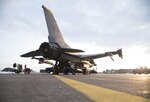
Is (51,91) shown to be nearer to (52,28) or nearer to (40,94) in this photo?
(40,94)

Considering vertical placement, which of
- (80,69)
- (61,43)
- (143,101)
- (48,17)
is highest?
A: (48,17)

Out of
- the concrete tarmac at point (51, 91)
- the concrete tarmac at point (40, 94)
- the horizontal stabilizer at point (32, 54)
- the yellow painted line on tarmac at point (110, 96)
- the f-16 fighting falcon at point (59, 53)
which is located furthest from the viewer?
the horizontal stabilizer at point (32, 54)

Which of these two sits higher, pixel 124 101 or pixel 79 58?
pixel 79 58

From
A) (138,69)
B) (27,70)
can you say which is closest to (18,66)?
(27,70)

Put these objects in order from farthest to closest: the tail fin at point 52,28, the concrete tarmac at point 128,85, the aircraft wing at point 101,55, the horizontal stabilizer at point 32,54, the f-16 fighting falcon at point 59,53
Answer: the aircraft wing at point 101,55 < the horizontal stabilizer at point 32,54 < the tail fin at point 52,28 < the f-16 fighting falcon at point 59,53 < the concrete tarmac at point 128,85

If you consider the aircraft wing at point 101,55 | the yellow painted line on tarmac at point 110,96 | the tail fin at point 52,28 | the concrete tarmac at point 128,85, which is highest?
the tail fin at point 52,28

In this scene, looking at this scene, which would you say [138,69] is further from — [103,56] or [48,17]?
[48,17]

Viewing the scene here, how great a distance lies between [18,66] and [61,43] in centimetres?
2801

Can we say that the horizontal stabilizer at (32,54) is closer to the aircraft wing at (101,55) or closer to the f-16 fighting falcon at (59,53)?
the f-16 fighting falcon at (59,53)

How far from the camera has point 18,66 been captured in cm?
6800

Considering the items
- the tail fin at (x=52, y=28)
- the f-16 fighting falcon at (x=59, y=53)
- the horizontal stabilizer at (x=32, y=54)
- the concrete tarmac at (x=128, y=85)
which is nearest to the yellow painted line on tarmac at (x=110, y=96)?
the concrete tarmac at (x=128, y=85)

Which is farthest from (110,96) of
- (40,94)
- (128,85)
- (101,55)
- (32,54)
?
(101,55)

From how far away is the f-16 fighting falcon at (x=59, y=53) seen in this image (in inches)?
1587

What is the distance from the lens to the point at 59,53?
4188 cm
